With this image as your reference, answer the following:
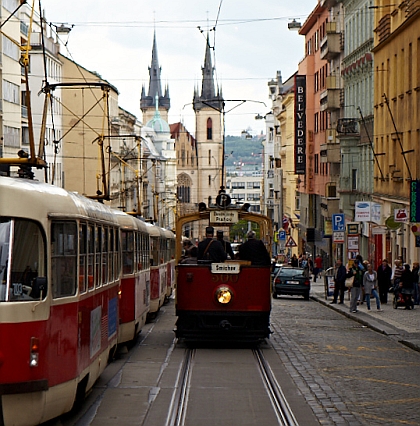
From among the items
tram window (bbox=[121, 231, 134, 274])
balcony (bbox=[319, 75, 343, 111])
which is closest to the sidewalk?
tram window (bbox=[121, 231, 134, 274])

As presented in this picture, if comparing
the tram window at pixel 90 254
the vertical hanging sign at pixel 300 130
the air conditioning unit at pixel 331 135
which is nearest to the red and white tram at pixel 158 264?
the tram window at pixel 90 254

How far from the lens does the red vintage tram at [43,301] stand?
32.7 feet

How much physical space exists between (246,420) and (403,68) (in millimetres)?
34229

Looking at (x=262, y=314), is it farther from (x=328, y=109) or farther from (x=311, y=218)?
(x=311, y=218)

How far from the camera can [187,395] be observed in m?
14.6

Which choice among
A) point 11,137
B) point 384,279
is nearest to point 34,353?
point 384,279

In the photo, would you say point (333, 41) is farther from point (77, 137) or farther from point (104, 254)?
point (104, 254)

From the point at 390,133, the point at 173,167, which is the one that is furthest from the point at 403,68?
the point at 173,167

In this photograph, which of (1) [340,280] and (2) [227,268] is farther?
(1) [340,280]

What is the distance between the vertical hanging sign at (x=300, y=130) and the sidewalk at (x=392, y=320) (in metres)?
43.3

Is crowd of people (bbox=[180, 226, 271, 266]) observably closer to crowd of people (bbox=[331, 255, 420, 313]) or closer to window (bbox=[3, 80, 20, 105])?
crowd of people (bbox=[331, 255, 420, 313])

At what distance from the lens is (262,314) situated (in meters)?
20.4

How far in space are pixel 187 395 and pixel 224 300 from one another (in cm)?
589

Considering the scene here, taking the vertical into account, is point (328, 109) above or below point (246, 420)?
above
